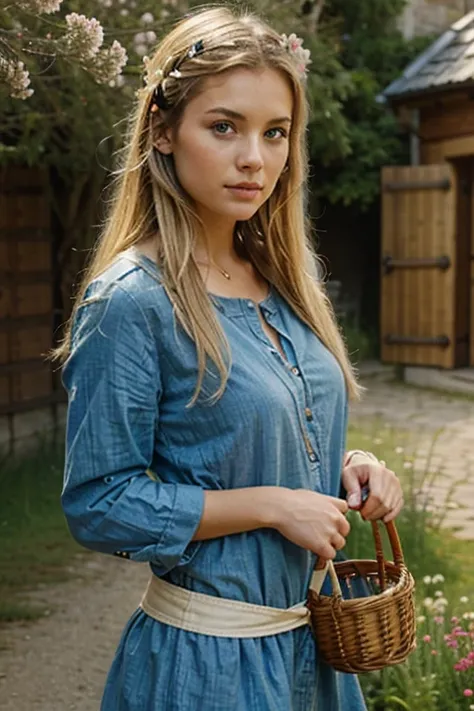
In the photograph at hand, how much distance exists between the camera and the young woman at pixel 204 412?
143 centimetres

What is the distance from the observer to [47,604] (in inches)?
166

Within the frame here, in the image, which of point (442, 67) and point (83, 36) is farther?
point (442, 67)

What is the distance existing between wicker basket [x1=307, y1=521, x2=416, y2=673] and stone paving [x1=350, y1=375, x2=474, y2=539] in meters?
3.23

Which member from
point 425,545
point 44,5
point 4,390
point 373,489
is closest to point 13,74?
point 44,5

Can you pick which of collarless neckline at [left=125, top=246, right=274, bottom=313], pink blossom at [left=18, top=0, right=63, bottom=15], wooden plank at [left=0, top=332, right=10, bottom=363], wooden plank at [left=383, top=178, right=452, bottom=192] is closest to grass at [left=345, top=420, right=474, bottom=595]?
pink blossom at [left=18, top=0, right=63, bottom=15]

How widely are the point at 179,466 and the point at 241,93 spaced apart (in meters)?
0.53

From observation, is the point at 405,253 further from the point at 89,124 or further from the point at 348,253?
the point at 89,124

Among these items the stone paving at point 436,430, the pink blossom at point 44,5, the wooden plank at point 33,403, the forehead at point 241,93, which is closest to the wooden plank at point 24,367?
the wooden plank at point 33,403

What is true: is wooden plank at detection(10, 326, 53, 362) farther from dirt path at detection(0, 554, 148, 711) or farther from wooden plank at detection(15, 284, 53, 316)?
dirt path at detection(0, 554, 148, 711)

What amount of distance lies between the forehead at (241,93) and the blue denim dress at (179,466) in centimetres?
24

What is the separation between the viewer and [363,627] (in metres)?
1.53

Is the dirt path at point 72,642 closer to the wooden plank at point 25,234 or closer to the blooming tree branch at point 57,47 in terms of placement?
the blooming tree branch at point 57,47

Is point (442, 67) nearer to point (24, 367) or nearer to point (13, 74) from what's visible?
point (24, 367)

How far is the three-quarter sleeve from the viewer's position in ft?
4.64
